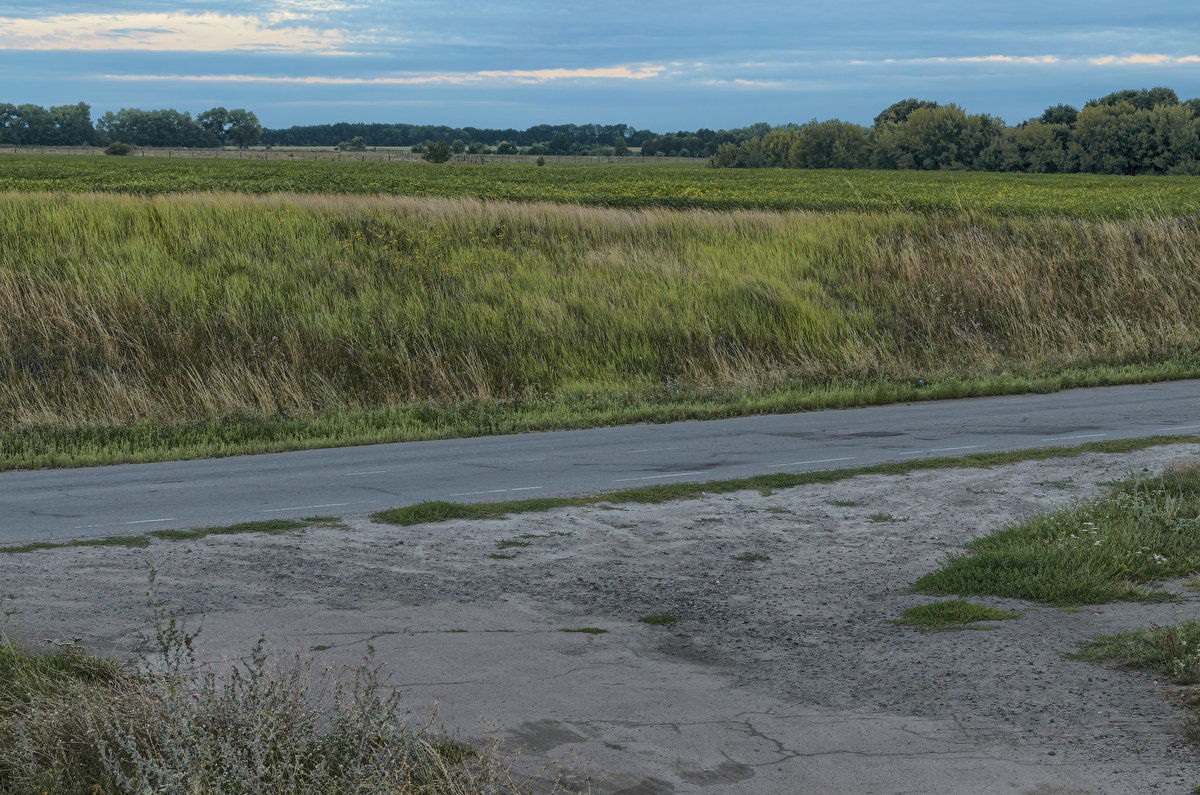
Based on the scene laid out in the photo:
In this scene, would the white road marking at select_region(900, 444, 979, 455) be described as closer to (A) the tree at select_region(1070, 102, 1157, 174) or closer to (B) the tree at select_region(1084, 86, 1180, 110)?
(A) the tree at select_region(1070, 102, 1157, 174)

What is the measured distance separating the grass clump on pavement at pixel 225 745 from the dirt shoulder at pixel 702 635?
460 millimetres

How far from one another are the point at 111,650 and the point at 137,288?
15402 mm

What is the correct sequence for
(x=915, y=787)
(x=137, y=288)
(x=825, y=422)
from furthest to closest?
1. (x=137, y=288)
2. (x=825, y=422)
3. (x=915, y=787)

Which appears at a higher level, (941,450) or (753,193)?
(753,193)

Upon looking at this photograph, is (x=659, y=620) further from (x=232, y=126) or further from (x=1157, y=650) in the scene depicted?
(x=232, y=126)

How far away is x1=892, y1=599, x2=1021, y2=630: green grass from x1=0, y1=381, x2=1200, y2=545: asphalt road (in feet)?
14.3

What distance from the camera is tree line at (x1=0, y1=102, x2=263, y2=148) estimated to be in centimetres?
17212

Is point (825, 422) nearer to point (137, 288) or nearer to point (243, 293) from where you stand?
point (243, 293)

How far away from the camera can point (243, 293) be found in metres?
21.2

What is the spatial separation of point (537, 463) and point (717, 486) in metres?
2.42

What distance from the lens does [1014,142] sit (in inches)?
3885

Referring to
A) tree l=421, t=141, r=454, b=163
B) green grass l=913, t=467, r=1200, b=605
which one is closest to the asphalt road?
green grass l=913, t=467, r=1200, b=605

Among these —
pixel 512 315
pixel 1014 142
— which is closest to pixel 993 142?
pixel 1014 142

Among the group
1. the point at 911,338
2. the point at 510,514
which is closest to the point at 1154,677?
the point at 510,514
